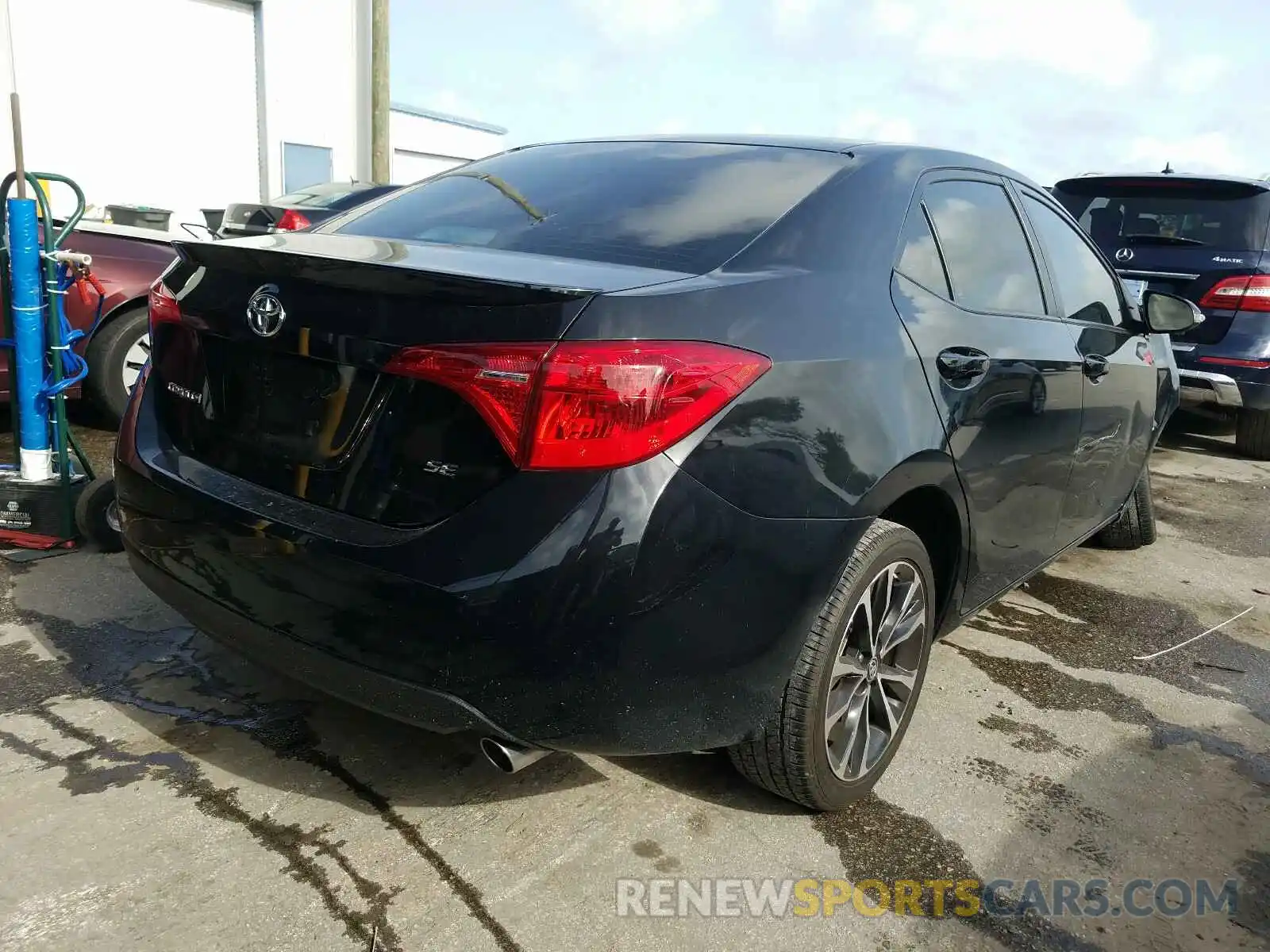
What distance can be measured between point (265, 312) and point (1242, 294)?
6467mm

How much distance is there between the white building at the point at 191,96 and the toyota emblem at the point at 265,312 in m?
11.0

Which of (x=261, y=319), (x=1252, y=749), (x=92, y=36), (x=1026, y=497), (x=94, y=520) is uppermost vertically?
(x=92, y=36)

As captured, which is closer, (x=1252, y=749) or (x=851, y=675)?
(x=851, y=675)

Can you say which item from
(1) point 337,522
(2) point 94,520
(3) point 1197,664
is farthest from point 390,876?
(3) point 1197,664

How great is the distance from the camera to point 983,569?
2967 mm

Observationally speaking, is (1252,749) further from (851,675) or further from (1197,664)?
(851,675)

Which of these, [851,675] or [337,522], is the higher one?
[337,522]

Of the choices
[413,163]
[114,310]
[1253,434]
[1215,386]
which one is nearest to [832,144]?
[114,310]

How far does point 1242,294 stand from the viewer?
6.65 meters

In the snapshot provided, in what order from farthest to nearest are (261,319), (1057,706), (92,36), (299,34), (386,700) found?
(299,34) → (92,36) → (1057,706) → (261,319) → (386,700)

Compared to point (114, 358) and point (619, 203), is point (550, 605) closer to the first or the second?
point (619, 203)

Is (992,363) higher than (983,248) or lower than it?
lower

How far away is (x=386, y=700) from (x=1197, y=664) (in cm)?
294

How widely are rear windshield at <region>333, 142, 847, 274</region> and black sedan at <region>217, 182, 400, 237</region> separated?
4.56 metres
